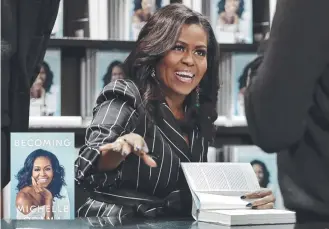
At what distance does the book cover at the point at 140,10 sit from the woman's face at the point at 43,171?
59 centimetres

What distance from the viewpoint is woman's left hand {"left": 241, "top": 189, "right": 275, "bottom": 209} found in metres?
1.67

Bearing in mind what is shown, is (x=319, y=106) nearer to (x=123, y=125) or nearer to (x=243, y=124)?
(x=123, y=125)

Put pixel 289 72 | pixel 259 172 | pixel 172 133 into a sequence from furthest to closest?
pixel 259 172, pixel 172 133, pixel 289 72

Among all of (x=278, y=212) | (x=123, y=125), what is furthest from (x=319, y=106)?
(x=123, y=125)

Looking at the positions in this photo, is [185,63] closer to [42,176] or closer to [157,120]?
[157,120]

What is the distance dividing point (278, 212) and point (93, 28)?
0.87m

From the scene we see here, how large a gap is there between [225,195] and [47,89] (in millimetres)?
655

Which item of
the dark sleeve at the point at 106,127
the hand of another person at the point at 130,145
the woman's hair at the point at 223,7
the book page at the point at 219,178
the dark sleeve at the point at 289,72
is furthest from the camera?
the woman's hair at the point at 223,7

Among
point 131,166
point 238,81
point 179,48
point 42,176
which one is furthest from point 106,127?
point 238,81

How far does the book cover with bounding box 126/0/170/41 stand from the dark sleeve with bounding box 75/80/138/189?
0.26 m

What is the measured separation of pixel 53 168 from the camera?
167cm

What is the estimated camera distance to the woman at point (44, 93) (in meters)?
2.00

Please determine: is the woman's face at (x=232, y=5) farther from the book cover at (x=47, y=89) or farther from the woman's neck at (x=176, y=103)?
the book cover at (x=47, y=89)

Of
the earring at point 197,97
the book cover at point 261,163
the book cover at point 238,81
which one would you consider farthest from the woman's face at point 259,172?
the earring at point 197,97
